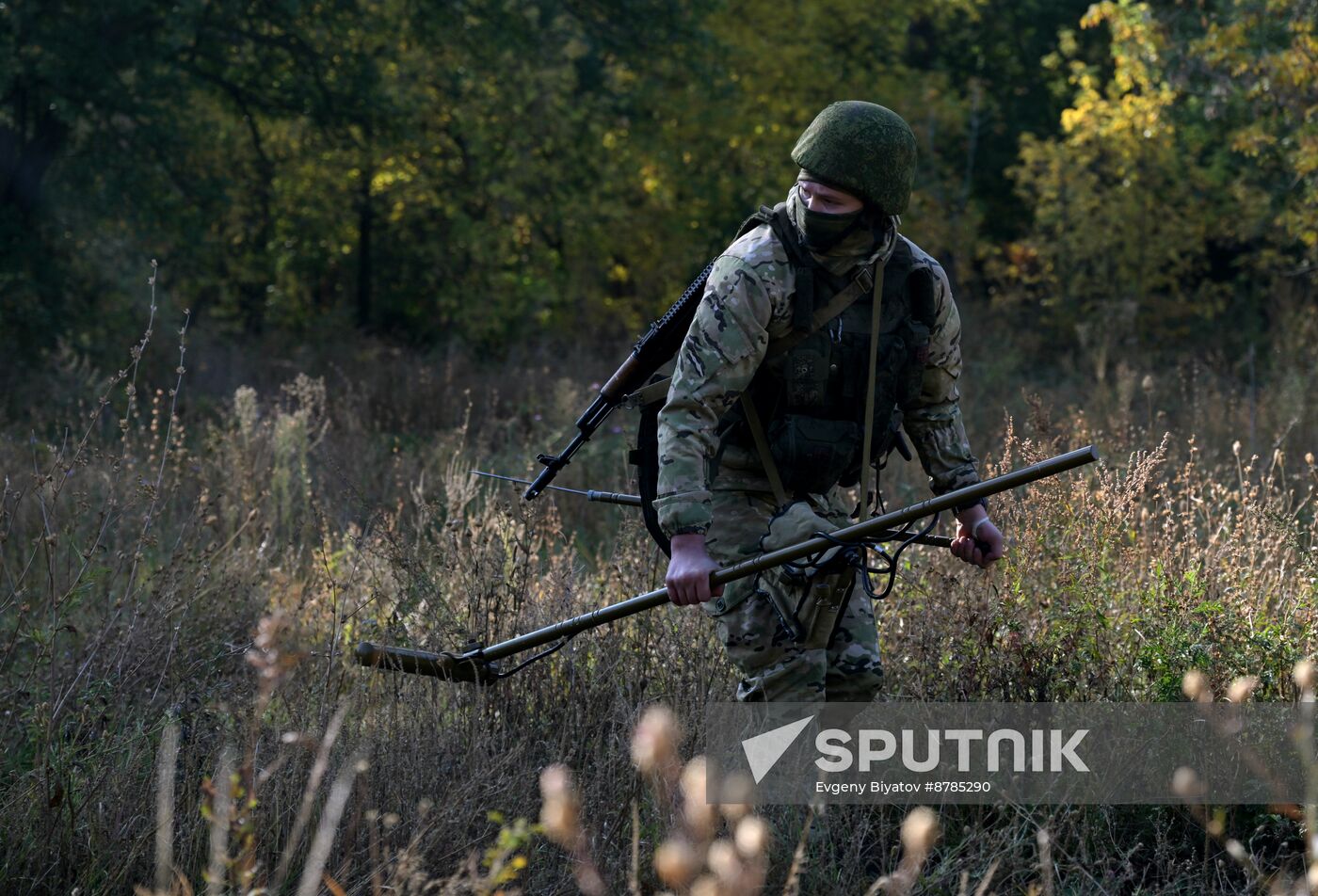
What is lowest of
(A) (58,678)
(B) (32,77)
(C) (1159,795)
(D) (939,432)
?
(C) (1159,795)

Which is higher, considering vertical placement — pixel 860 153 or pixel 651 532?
pixel 860 153

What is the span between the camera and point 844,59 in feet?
58.8

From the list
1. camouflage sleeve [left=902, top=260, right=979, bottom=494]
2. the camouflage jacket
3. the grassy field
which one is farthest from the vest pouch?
the grassy field

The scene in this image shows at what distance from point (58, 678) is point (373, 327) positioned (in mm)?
12629

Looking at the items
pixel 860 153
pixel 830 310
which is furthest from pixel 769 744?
pixel 860 153

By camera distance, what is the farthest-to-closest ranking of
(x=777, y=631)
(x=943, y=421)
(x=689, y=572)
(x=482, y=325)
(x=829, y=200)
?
(x=482, y=325) < (x=943, y=421) < (x=777, y=631) < (x=829, y=200) < (x=689, y=572)

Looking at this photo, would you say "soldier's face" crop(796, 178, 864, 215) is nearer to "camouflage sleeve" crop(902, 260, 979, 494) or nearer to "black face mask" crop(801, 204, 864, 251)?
"black face mask" crop(801, 204, 864, 251)

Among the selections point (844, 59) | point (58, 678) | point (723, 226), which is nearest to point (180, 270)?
point (723, 226)

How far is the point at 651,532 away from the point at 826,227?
39.8 inches

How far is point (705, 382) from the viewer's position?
10.9 feet

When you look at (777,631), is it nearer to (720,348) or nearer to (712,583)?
(712,583)

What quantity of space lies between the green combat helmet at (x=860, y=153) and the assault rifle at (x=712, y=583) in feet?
2.53

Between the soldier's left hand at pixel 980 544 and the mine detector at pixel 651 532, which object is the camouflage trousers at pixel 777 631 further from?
the soldier's left hand at pixel 980 544

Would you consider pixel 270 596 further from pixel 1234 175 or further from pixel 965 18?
pixel 965 18
